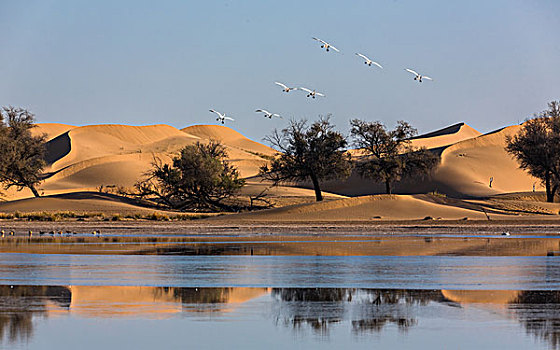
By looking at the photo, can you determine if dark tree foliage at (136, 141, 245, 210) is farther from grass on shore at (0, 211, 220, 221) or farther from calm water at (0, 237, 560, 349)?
calm water at (0, 237, 560, 349)

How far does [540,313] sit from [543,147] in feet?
196

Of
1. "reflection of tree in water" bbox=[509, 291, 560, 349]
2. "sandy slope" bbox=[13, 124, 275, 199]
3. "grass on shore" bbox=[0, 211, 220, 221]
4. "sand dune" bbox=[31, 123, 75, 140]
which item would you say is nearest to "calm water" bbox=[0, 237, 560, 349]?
"reflection of tree in water" bbox=[509, 291, 560, 349]

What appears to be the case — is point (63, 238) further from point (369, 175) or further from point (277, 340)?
point (369, 175)

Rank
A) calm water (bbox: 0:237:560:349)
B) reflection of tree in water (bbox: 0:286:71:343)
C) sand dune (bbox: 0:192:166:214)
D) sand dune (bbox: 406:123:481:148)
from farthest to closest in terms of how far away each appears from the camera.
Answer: sand dune (bbox: 406:123:481:148) → sand dune (bbox: 0:192:166:214) → reflection of tree in water (bbox: 0:286:71:343) → calm water (bbox: 0:237:560:349)

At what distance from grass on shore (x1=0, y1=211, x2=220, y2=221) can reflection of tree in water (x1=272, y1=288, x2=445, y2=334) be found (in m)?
43.1

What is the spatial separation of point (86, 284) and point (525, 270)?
1153cm

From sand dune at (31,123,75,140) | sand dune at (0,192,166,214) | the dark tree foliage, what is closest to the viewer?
sand dune at (0,192,166,214)

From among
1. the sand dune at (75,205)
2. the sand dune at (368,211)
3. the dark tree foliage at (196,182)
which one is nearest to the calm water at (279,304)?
the sand dune at (368,211)

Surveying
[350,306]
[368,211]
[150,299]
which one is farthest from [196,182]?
[350,306]

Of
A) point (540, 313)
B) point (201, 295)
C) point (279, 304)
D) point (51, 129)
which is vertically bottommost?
point (540, 313)

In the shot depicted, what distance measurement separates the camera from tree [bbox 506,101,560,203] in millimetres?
73375

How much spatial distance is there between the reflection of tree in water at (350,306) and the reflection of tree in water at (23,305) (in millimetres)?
4248

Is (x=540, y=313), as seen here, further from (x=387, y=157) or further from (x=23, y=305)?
(x=387, y=157)

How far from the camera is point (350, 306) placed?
1764 centimetres
